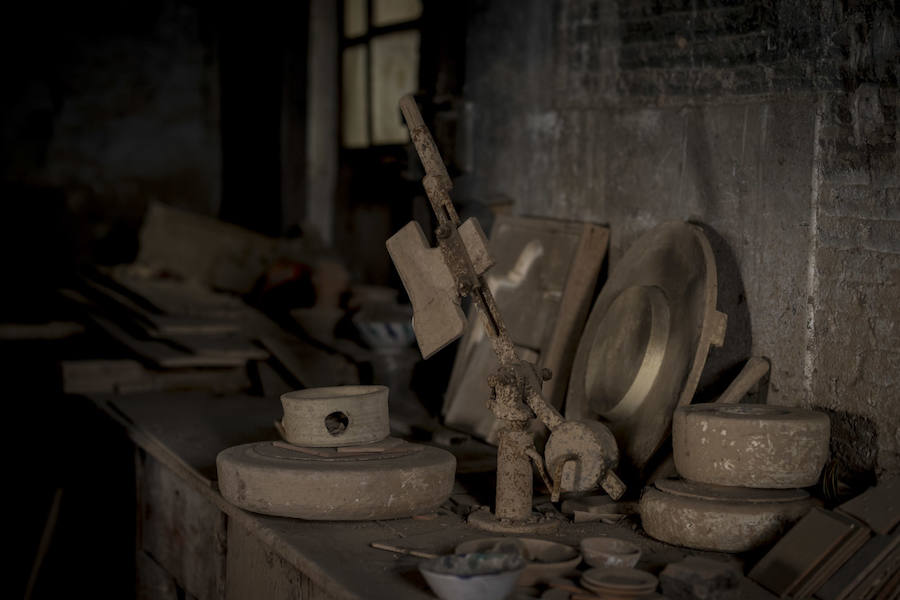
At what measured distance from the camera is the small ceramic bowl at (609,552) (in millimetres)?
3170

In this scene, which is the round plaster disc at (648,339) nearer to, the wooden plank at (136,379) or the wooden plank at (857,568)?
the wooden plank at (857,568)

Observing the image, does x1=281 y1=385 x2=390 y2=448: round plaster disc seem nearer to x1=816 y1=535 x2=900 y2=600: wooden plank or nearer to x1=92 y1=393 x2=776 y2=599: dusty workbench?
x1=92 y1=393 x2=776 y2=599: dusty workbench

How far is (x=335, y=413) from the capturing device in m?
3.99

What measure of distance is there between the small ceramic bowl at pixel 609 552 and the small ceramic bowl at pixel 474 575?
0.89 ft

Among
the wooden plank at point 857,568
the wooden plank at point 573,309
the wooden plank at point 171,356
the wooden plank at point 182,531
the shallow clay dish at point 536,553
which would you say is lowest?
the wooden plank at point 182,531

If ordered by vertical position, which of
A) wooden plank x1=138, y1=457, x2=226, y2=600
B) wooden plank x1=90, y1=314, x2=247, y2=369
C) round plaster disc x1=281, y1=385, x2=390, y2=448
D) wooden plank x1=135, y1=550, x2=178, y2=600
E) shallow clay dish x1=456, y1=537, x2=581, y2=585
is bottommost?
wooden plank x1=135, y1=550, x2=178, y2=600

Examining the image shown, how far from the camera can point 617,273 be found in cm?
448

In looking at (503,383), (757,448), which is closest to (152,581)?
(503,383)

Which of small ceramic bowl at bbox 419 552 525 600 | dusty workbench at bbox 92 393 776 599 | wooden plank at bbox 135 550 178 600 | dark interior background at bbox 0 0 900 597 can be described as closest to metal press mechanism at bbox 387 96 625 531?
dusty workbench at bbox 92 393 776 599

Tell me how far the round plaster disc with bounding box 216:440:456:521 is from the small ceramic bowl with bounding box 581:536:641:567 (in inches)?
25.0

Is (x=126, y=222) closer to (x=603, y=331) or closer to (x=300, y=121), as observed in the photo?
(x=300, y=121)

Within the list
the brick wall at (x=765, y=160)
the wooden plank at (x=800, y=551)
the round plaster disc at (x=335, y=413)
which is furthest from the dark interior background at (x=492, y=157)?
the round plaster disc at (x=335, y=413)

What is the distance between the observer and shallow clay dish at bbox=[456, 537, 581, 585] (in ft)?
10.3

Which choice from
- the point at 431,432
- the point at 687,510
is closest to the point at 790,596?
the point at 687,510
